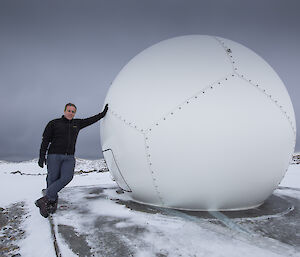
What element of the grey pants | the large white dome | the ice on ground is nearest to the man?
the grey pants

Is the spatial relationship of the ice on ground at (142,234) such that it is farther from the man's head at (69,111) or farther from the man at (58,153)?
the man's head at (69,111)

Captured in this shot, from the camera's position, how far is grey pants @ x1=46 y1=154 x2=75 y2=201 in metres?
4.77

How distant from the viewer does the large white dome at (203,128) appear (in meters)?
4.48

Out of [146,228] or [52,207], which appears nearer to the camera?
[146,228]

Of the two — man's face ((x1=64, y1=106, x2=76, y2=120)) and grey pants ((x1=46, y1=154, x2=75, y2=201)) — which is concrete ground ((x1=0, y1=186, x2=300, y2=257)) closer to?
grey pants ((x1=46, y1=154, x2=75, y2=201))

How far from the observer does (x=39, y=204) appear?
469cm

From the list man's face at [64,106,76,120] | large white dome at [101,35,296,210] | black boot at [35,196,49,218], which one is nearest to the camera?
large white dome at [101,35,296,210]

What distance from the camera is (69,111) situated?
4914mm

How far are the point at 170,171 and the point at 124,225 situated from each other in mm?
1209

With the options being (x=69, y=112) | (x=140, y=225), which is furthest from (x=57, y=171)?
(x=140, y=225)

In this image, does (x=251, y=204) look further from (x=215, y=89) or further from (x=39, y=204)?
(x=39, y=204)

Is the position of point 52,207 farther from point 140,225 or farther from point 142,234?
point 142,234

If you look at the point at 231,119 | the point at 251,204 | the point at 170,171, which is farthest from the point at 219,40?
the point at 251,204

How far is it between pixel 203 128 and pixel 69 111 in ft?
8.24
